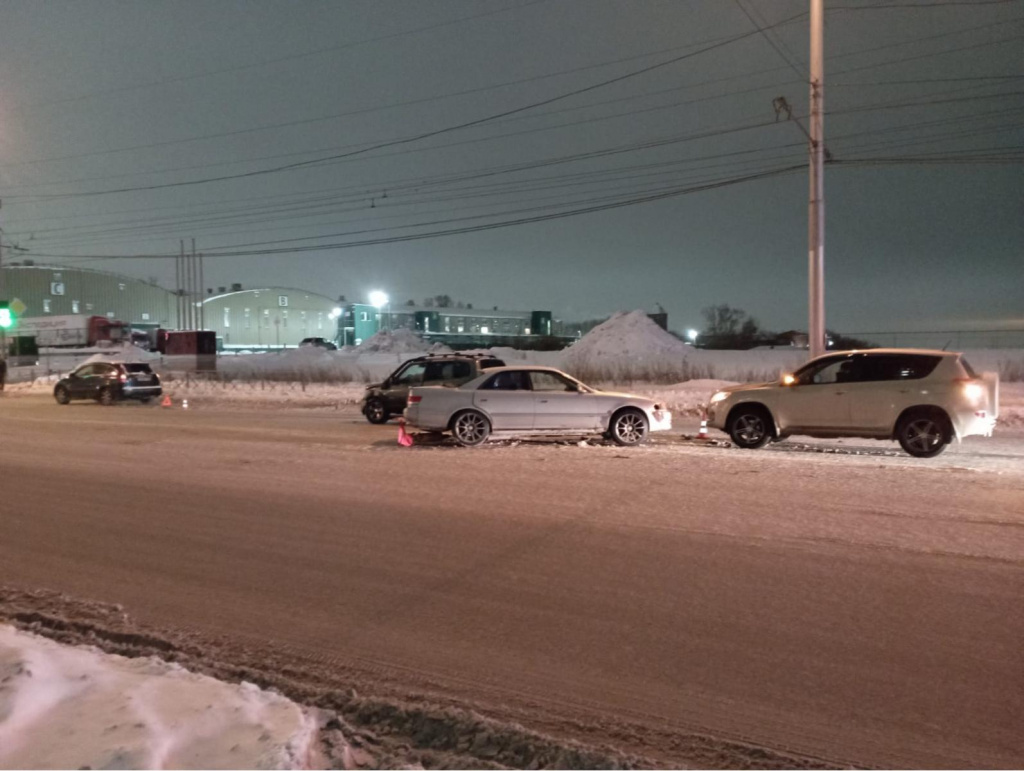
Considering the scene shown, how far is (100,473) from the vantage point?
1324cm

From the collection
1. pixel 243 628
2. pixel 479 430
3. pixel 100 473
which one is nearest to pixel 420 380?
pixel 479 430

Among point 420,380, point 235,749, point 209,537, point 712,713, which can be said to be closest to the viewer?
point 235,749

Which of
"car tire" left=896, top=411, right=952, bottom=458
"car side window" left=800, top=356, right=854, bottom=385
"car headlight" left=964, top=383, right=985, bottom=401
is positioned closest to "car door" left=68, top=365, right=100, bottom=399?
"car side window" left=800, top=356, right=854, bottom=385

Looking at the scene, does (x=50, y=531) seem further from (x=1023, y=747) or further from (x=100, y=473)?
(x=1023, y=747)

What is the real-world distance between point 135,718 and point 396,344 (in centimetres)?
6040

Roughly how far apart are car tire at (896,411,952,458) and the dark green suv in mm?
8255

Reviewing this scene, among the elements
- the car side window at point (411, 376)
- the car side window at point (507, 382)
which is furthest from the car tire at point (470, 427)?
the car side window at point (411, 376)

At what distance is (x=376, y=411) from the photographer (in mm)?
20781

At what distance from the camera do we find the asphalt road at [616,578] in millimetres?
4812

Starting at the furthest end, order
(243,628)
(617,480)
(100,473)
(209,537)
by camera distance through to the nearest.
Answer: (100,473)
(617,480)
(209,537)
(243,628)

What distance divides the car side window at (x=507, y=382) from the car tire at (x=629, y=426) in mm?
1764

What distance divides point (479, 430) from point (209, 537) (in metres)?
7.00

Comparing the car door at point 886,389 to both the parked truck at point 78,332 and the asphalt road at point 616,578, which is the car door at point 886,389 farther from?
the parked truck at point 78,332

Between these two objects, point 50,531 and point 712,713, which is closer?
point 712,713
